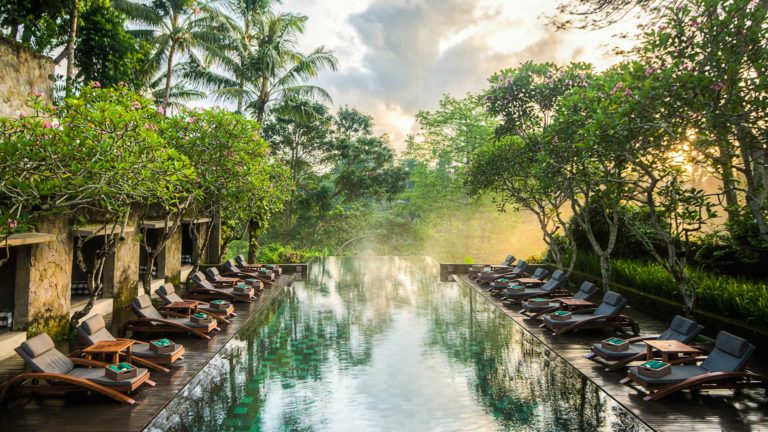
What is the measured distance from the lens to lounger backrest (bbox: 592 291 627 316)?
11.5 meters

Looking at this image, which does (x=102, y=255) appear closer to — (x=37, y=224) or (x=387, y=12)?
(x=37, y=224)

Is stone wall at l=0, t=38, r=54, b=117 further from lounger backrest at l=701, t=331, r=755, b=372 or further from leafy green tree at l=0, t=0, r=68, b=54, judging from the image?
lounger backrest at l=701, t=331, r=755, b=372

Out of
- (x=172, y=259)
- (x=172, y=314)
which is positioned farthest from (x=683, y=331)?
(x=172, y=259)

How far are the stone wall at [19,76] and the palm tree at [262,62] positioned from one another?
8.86 metres

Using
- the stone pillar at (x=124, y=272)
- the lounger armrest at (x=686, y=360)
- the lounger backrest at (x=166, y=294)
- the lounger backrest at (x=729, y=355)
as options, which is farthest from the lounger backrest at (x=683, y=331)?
the stone pillar at (x=124, y=272)

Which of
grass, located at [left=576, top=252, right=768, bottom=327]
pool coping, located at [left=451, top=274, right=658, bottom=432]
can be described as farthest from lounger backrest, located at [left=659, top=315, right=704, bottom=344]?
grass, located at [left=576, top=252, right=768, bottom=327]

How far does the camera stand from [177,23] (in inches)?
1013

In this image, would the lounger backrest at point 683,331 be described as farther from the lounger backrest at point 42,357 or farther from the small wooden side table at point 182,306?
the small wooden side table at point 182,306

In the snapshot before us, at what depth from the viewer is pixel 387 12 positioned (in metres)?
42.1

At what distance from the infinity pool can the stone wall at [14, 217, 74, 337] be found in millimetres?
3920

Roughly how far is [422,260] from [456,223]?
994 centimetres

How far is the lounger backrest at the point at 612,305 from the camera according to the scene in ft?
37.9

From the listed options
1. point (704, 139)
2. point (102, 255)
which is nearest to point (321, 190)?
point (102, 255)

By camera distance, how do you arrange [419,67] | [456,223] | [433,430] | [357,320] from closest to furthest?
1. [433,430]
2. [357,320]
3. [456,223]
4. [419,67]
